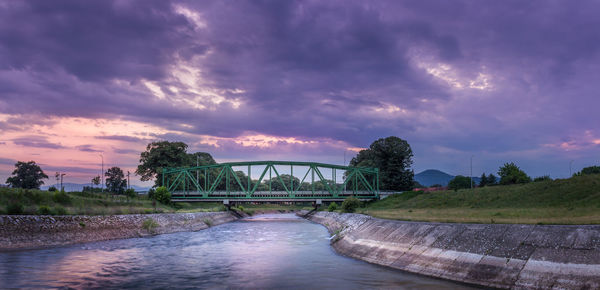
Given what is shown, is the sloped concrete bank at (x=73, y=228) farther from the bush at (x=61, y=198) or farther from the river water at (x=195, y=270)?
the bush at (x=61, y=198)

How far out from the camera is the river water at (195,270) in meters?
23.1

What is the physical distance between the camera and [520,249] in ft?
69.7

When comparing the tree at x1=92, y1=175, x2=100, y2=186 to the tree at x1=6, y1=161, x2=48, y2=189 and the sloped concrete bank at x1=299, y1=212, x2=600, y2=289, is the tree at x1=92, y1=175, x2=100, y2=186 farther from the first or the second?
the sloped concrete bank at x1=299, y1=212, x2=600, y2=289

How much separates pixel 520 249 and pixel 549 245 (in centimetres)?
138

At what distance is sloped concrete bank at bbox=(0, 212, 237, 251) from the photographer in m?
37.9

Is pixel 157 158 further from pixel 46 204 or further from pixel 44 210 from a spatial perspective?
pixel 44 210

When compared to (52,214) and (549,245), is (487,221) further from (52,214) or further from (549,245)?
(52,214)

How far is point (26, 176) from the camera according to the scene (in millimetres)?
138875

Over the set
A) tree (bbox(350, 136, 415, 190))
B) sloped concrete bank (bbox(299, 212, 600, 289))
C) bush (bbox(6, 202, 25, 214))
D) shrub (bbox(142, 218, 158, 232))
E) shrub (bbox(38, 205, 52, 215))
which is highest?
tree (bbox(350, 136, 415, 190))

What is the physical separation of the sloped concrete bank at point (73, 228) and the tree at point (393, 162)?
85.0 m

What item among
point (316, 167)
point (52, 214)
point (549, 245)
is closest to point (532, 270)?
point (549, 245)

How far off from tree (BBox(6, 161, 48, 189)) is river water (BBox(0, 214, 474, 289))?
11888cm

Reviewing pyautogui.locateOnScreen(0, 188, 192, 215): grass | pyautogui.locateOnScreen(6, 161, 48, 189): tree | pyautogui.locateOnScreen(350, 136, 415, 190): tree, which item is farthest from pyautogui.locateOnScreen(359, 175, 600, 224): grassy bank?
pyautogui.locateOnScreen(6, 161, 48, 189): tree

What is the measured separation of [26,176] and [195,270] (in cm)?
13896
